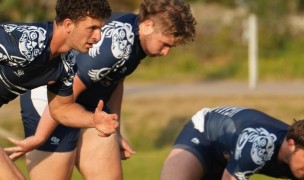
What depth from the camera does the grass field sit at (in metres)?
18.8

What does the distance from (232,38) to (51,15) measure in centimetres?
884

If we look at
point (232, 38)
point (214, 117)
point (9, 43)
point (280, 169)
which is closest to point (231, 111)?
point (214, 117)

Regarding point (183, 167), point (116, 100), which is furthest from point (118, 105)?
point (183, 167)

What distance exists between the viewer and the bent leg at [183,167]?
8398 millimetres

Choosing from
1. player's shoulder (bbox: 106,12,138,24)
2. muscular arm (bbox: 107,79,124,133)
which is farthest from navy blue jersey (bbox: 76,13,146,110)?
muscular arm (bbox: 107,79,124,133)

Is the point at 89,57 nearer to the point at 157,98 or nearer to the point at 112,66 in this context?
the point at 112,66

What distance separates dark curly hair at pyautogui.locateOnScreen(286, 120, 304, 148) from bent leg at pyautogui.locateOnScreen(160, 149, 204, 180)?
42.8 inches

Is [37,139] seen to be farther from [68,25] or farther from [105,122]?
[68,25]

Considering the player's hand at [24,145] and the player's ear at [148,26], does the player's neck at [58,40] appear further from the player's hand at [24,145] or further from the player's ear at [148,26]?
the player's hand at [24,145]

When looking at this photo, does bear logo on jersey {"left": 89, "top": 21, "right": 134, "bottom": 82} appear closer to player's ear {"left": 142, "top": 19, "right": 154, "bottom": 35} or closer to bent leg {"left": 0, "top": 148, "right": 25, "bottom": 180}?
Answer: player's ear {"left": 142, "top": 19, "right": 154, "bottom": 35}

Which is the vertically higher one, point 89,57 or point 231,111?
point 89,57

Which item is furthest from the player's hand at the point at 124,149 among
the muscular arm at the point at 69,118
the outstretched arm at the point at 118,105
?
the muscular arm at the point at 69,118

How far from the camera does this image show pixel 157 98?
21.4 metres

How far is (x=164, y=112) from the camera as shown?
2009 cm
